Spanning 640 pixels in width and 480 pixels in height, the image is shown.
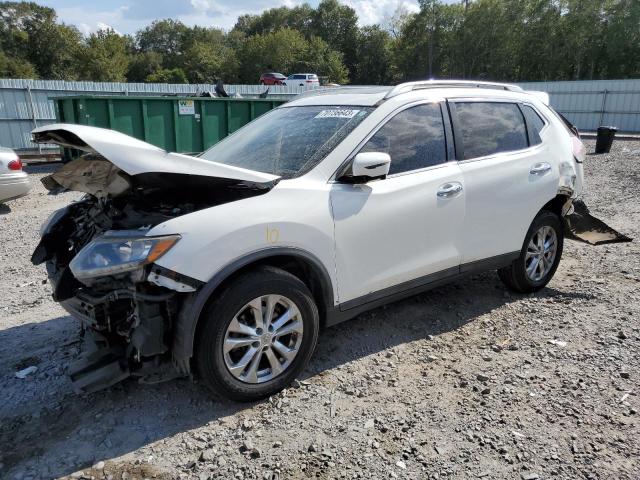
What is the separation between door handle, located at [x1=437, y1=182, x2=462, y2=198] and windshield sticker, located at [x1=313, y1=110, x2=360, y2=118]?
844 mm

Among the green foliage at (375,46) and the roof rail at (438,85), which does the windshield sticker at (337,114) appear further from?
the green foliage at (375,46)

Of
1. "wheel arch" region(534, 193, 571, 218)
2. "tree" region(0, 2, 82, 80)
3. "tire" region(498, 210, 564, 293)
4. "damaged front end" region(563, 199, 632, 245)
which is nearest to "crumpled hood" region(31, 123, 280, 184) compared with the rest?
"tire" region(498, 210, 564, 293)

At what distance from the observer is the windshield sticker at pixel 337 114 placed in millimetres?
3554

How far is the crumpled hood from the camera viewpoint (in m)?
2.62

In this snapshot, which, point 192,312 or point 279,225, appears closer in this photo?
point 192,312

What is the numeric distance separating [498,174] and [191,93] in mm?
17900

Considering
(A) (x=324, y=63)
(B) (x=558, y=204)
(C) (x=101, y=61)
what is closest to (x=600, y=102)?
(B) (x=558, y=204)

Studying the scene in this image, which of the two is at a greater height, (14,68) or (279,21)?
(279,21)

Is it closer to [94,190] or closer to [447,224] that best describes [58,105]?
[94,190]

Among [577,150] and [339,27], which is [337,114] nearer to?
[577,150]

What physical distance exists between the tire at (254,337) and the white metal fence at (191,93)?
1355 cm

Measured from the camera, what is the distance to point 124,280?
271 centimetres

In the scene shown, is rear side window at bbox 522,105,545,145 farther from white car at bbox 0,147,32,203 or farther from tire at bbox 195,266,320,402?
white car at bbox 0,147,32,203

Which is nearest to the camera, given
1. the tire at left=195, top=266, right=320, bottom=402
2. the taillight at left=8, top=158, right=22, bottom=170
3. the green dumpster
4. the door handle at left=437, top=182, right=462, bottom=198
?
the tire at left=195, top=266, right=320, bottom=402
